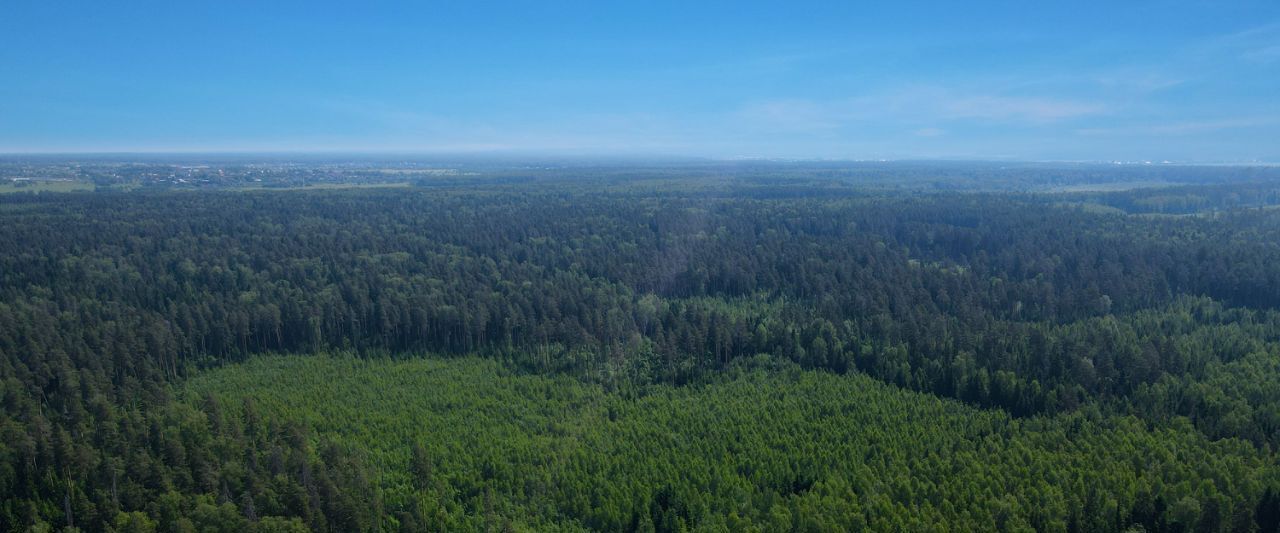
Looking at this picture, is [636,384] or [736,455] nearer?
[736,455]

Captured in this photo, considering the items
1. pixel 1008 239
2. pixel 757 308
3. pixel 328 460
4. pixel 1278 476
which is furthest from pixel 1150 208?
pixel 328 460

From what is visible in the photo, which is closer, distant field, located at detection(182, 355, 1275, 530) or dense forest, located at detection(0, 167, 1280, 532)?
distant field, located at detection(182, 355, 1275, 530)

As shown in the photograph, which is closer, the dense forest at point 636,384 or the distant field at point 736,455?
the distant field at point 736,455
